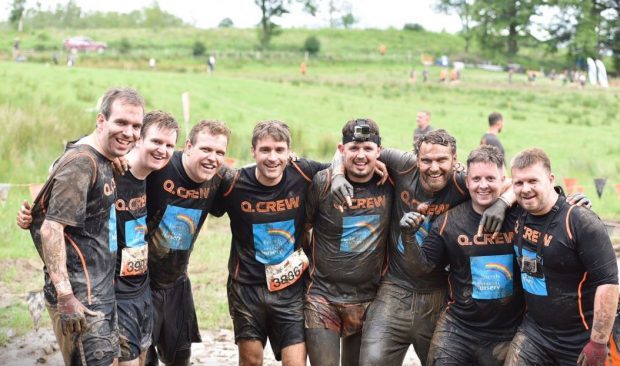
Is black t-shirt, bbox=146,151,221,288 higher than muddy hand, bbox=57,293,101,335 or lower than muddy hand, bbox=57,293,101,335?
higher

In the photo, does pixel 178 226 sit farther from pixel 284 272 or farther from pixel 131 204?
pixel 284 272

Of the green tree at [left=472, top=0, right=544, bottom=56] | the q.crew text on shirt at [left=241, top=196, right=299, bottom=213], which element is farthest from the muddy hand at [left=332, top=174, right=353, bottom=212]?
the green tree at [left=472, top=0, right=544, bottom=56]

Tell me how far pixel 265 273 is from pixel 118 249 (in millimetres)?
1214

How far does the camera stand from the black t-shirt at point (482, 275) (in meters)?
5.82

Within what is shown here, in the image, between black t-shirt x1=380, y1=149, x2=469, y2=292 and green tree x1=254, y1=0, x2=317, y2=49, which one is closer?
black t-shirt x1=380, y1=149, x2=469, y2=292

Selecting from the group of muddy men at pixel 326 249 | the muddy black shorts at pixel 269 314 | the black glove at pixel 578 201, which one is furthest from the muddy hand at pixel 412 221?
the muddy black shorts at pixel 269 314

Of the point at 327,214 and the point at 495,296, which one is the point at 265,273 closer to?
the point at 327,214

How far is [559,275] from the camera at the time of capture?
17.6ft

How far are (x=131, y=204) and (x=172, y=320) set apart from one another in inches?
47.9

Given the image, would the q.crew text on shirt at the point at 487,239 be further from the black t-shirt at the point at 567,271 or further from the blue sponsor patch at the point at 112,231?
the blue sponsor patch at the point at 112,231

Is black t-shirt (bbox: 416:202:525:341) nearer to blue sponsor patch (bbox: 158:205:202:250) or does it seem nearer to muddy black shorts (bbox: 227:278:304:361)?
muddy black shorts (bbox: 227:278:304:361)

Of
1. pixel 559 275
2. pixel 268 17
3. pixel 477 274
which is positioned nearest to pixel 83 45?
pixel 268 17

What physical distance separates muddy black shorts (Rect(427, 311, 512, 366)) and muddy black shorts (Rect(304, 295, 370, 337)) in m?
0.71

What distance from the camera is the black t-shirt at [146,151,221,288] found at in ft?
20.3
